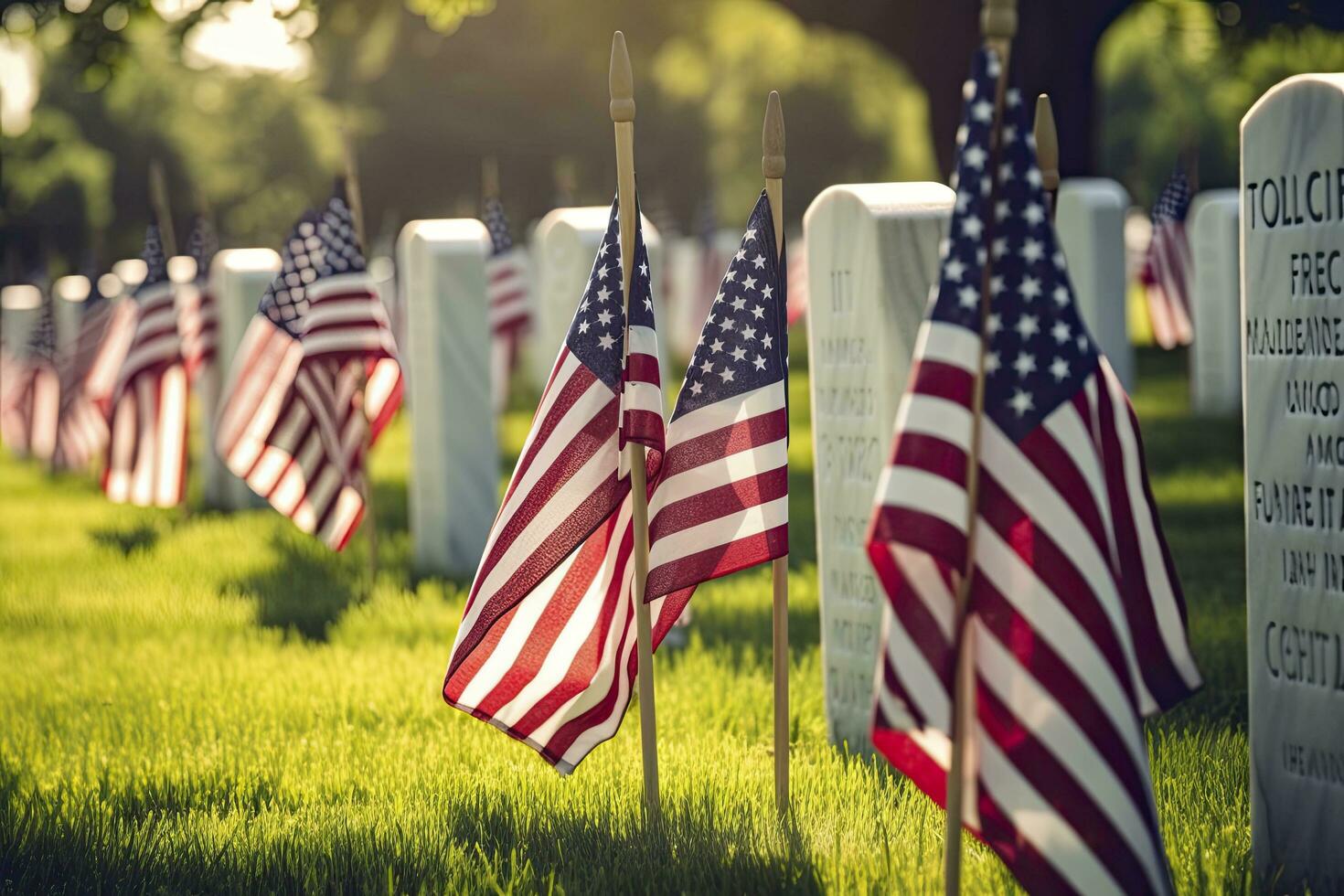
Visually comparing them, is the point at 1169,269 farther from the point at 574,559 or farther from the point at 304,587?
the point at 574,559

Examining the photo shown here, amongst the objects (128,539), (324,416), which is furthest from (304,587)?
(128,539)

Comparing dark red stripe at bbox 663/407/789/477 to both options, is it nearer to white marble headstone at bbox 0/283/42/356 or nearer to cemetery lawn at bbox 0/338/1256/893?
cemetery lawn at bbox 0/338/1256/893

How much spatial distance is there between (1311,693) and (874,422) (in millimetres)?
1901

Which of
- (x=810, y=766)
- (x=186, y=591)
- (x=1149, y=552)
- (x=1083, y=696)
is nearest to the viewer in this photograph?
(x=1083, y=696)

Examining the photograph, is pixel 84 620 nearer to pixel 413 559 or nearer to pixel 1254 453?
pixel 413 559

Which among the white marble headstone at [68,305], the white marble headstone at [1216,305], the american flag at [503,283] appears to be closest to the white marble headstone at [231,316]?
the american flag at [503,283]

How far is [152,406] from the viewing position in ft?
39.6

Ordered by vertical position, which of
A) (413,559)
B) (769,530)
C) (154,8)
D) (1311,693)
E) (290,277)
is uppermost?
(154,8)

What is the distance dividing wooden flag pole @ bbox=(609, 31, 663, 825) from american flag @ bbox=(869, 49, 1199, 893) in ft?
4.18

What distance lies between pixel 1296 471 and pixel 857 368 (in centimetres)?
187

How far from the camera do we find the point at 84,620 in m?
8.78

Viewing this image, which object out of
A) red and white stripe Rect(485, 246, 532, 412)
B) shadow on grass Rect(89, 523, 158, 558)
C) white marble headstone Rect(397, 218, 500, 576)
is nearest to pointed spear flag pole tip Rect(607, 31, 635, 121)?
white marble headstone Rect(397, 218, 500, 576)

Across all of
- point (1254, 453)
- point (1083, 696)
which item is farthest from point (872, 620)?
point (1083, 696)

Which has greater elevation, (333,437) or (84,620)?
(333,437)
